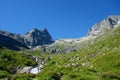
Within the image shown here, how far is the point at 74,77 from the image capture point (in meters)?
105

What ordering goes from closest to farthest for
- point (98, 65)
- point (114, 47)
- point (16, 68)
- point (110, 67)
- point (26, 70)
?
point (110, 67) < point (98, 65) < point (26, 70) < point (16, 68) < point (114, 47)

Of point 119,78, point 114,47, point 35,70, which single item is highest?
point 114,47

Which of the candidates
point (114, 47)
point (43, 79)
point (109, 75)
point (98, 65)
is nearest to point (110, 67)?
point (98, 65)

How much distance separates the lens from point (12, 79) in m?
104

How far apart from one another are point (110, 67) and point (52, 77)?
42392 millimetres

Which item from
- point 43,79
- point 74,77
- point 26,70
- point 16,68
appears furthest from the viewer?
point 16,68

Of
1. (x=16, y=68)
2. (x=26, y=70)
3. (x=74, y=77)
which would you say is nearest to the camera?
(x=74, y=77)

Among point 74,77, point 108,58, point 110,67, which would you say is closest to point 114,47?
point 108,58

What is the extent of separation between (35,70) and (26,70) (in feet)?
Answer: 26.9

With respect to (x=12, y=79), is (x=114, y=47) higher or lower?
higher

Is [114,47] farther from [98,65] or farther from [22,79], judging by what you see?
[22,79]

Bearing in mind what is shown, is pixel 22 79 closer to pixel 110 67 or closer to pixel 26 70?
pixel 110 67

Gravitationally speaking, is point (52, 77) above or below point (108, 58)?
below

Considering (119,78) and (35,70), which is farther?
(35,70)
